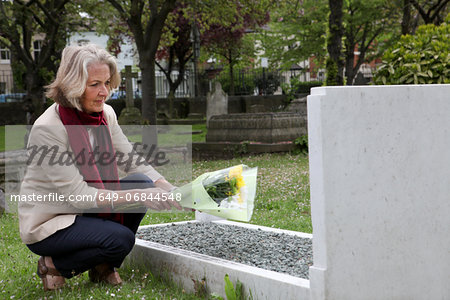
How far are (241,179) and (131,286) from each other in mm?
1071

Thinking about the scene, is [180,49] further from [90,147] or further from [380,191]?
[380,191]

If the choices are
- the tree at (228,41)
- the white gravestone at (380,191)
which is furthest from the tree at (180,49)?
the white gravestone at (380,191)

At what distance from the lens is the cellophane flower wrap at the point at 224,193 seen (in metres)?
3.82

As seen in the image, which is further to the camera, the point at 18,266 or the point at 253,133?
the point at 253,133

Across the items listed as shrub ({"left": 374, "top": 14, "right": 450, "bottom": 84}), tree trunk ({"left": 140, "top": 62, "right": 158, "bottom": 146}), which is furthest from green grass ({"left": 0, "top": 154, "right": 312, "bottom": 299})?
tree trunk ({"left": 140, "top": 62, "right": 158, "bottom": 146})

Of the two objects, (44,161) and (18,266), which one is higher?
(44,161)

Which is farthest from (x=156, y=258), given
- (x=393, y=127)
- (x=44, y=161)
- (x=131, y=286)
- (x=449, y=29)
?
(x=449, y=29)

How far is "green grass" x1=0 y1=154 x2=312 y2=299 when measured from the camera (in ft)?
12.8

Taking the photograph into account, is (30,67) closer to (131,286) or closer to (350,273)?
(131,286)

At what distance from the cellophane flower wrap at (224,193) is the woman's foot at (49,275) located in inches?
39.1

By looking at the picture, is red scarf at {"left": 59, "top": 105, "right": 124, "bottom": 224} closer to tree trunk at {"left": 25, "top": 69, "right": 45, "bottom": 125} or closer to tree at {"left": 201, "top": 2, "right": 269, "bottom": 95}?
tree trunk at {"left": 25, "top": 69, "right": 45, "bottom": 125}

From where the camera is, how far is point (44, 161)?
3736 millimetres

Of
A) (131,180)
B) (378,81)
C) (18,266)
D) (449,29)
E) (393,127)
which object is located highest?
(449,29)

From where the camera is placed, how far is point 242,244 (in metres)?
4.52
